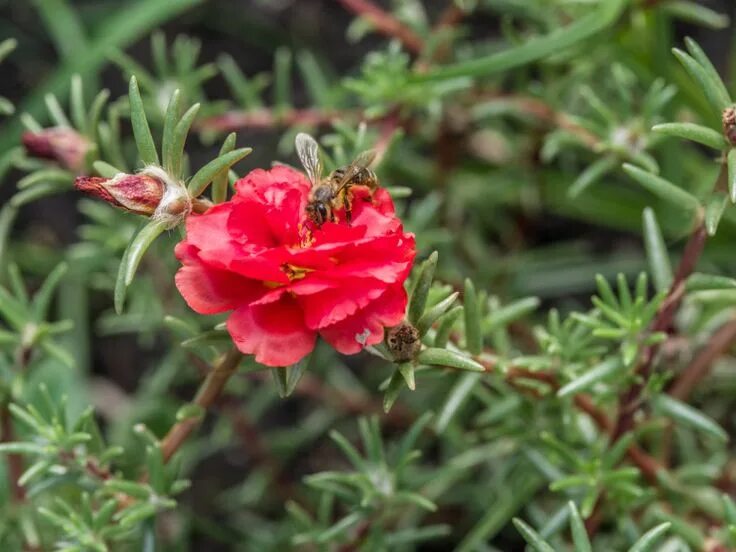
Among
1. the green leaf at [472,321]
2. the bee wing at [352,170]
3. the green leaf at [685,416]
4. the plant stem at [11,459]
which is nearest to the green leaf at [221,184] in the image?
the bee wing at [352,170]

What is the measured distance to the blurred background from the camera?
2168mm

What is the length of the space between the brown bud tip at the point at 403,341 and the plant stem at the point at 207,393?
21cm

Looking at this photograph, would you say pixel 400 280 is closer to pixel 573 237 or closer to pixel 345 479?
pixel 345 479

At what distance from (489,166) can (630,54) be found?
1.53ft

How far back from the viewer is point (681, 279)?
1430 mm

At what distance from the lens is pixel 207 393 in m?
1.35

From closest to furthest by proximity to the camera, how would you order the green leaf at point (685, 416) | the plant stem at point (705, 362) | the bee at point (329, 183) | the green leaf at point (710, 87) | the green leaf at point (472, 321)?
the bee at point (329, 183) < the green leaf at point (710, 87) < the green leaf at point (472, 321) < the green leaf at point (685, 416) < the plant stem at point (705, 362)

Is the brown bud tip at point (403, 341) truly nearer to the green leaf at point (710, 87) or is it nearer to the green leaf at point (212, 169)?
the green leaf at point (212, 169)

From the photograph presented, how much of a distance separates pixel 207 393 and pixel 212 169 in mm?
341

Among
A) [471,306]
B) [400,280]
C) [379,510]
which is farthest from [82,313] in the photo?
[400,280]

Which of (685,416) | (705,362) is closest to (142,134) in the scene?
(685,416)

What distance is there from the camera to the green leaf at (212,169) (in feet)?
3.90

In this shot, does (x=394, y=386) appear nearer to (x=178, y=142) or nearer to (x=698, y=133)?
(x=178, y=142)

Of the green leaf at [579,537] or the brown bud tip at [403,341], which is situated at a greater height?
→ the brown bud tip at [403,341]
